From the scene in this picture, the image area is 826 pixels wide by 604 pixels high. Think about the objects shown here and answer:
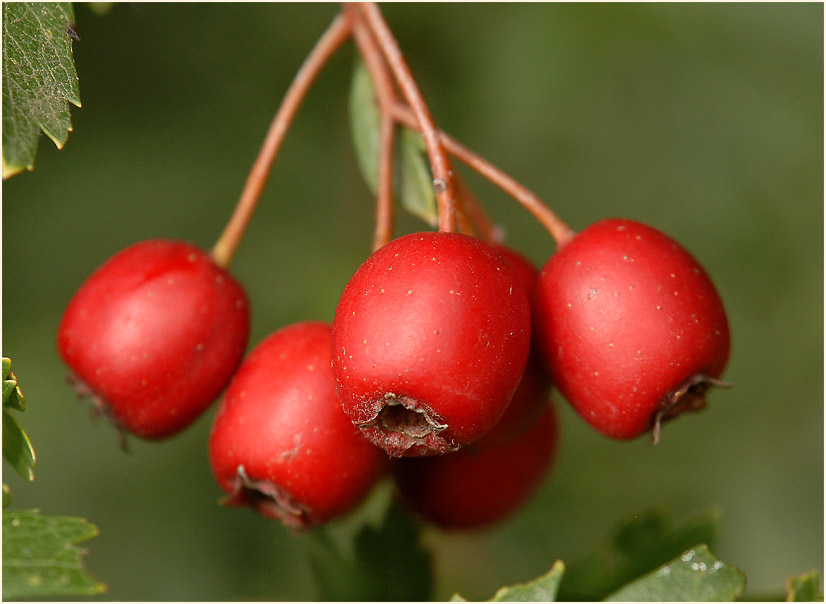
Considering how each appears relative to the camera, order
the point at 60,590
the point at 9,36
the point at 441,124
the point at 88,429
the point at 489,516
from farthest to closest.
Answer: the point at 441,124
the point at 88,429
the point at 489,516
the point at 9,36
the point at 60,590

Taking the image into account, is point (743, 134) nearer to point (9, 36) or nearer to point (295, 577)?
point (295, 577)

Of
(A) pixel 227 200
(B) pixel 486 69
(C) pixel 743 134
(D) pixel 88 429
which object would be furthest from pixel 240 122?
(C) pixel 743 134

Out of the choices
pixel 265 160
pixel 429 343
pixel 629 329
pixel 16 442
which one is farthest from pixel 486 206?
pixel 16 442

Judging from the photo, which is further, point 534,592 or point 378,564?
point 378,564

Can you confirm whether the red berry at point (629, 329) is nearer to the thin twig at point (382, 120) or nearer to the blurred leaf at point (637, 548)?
the thin twig at point (382, 120)

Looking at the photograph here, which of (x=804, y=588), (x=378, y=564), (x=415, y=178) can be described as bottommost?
(x=378, y=564)

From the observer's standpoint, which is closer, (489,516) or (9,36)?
(9,36)

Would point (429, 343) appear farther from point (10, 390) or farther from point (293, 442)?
point (10, 390)
